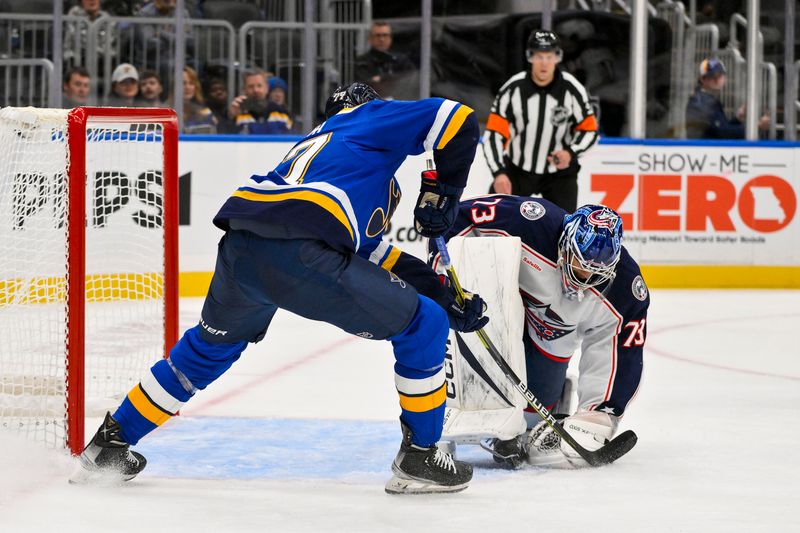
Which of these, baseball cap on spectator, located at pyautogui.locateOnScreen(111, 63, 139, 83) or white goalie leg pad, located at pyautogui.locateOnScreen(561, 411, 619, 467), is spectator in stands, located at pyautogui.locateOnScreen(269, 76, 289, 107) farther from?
white goalie leg pad, located at pyautogui.locateOnScreen(561, 411, 619, 467)

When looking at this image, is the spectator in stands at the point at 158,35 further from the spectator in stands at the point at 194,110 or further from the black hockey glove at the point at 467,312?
the black hockey glove at the point at 467,312

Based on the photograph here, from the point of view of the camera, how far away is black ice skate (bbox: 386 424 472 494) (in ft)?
9.04

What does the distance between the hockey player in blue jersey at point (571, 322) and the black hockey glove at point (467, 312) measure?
246mm

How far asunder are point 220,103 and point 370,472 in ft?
14.6

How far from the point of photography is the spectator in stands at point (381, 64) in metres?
7.37

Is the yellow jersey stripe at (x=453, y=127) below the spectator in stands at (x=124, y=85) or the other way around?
the other way around

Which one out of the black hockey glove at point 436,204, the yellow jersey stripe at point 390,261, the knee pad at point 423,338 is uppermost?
the black hockey glove at point 436,204

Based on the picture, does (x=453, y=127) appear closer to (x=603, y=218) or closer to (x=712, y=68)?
(x=603, y=218)

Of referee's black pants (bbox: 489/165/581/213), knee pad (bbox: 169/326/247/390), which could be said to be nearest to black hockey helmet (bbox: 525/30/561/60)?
referee's black pants (bbox: 489/165/581/213)

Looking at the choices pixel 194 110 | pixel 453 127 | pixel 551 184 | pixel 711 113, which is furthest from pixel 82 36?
pixel 453 127

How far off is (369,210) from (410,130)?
19 cm

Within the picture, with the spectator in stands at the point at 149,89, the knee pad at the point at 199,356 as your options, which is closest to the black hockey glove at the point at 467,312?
the knee pad at the point at 199,356

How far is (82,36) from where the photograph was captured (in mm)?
6957

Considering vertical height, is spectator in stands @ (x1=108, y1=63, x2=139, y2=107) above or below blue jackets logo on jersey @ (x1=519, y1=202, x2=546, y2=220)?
above
